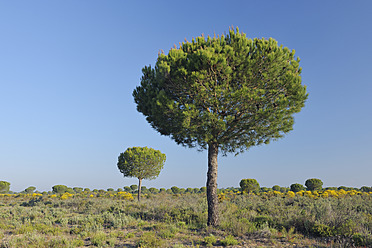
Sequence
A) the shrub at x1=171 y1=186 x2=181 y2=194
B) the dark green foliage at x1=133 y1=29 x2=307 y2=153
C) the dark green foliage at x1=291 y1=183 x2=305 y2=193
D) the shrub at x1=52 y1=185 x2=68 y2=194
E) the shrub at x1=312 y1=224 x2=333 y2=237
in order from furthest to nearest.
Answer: the shrub at x1=171 y1=186 x2=181 y2=194, the shrub at x1=52 y1=185 x2=68 y2=194, the dark green foliage at x1=291 y1=183 x2=305 y2=193, the dark green foliage at x1=133 y1=29 x2=307 y2=153, the shrub at x1=312 y1=224 x2=333 y2=237

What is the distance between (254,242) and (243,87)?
6214 millimetres

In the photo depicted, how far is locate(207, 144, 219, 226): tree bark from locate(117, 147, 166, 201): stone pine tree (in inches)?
797

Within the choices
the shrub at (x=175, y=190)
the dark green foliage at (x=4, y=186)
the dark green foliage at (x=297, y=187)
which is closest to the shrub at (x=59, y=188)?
the dark green foliage at (x=4, y=186)

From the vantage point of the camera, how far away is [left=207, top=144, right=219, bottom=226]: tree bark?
11156 millimetres

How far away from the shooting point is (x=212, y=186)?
1157 centimetres

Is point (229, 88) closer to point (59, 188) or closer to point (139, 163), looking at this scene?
point (139, 163)

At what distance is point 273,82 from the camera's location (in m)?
10.4

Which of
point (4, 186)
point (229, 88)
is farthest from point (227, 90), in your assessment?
point (4, 186)

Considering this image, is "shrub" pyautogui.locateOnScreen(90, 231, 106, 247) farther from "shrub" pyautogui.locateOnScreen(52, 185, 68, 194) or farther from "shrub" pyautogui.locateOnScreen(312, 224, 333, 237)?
"shrub" pyautogui.locateOnScreen(52, 185, 68, 194)

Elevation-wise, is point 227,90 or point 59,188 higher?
point 227,90

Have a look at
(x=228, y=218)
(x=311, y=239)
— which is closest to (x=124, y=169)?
(x=228, y=218)

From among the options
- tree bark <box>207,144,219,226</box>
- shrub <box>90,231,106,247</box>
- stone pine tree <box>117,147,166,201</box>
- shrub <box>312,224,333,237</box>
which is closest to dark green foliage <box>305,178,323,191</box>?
stone pine tree <box>117,147,166,201</box>

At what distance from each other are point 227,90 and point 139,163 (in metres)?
23.2

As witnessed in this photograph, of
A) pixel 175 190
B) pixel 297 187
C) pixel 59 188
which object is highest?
pixel 297 187
